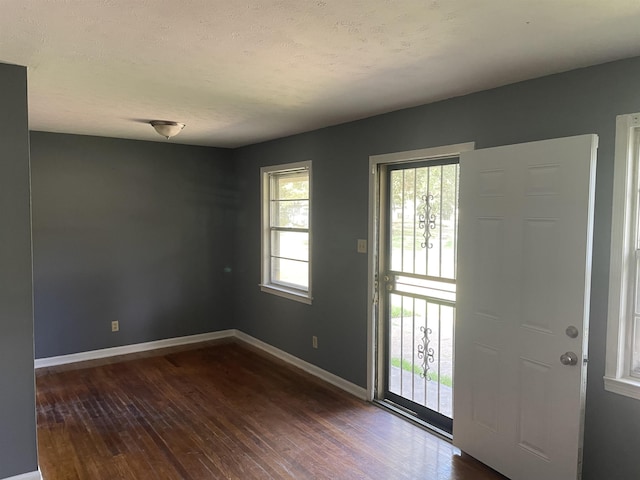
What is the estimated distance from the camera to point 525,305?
8.48 feet

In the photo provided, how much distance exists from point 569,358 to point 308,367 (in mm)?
2676

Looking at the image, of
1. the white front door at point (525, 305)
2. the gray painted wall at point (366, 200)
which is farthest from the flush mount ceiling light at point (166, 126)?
the white front door at point (525, 305)

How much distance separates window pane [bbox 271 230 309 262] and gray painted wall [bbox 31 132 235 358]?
811 millimetres

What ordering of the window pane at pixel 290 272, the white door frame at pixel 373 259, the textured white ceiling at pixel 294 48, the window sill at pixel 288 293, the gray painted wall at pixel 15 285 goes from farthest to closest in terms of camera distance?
the window pane at pixel 290 272 < the window sill at pixel 288 293 < the white door frame at pixel 373 259 < the gray painted wall at pixel 15 285 < the textured white ceiling at pixel 294 48

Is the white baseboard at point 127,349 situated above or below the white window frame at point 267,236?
below

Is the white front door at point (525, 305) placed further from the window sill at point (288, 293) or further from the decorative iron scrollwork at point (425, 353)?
the window sill at point (288, 293)

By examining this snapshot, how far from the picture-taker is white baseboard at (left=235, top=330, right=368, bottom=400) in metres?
4.01

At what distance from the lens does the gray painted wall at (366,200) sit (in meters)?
2.37

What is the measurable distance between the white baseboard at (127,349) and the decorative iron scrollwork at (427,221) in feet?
Result: 10.5

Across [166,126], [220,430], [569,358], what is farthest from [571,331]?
[166,126]

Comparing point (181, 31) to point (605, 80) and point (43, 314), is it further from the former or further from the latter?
point (43, 314)

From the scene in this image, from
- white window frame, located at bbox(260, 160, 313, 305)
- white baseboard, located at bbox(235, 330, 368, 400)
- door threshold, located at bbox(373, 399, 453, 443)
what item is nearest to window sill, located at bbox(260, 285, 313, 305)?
white window frame, located at bbox(260, 160, 313, 305)

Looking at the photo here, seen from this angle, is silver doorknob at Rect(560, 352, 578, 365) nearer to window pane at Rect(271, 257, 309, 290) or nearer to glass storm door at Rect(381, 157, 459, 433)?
glass storm door at Rect(381, 157, 459, 433)

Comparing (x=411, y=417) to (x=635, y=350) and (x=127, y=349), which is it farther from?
(x=127, y=349)
